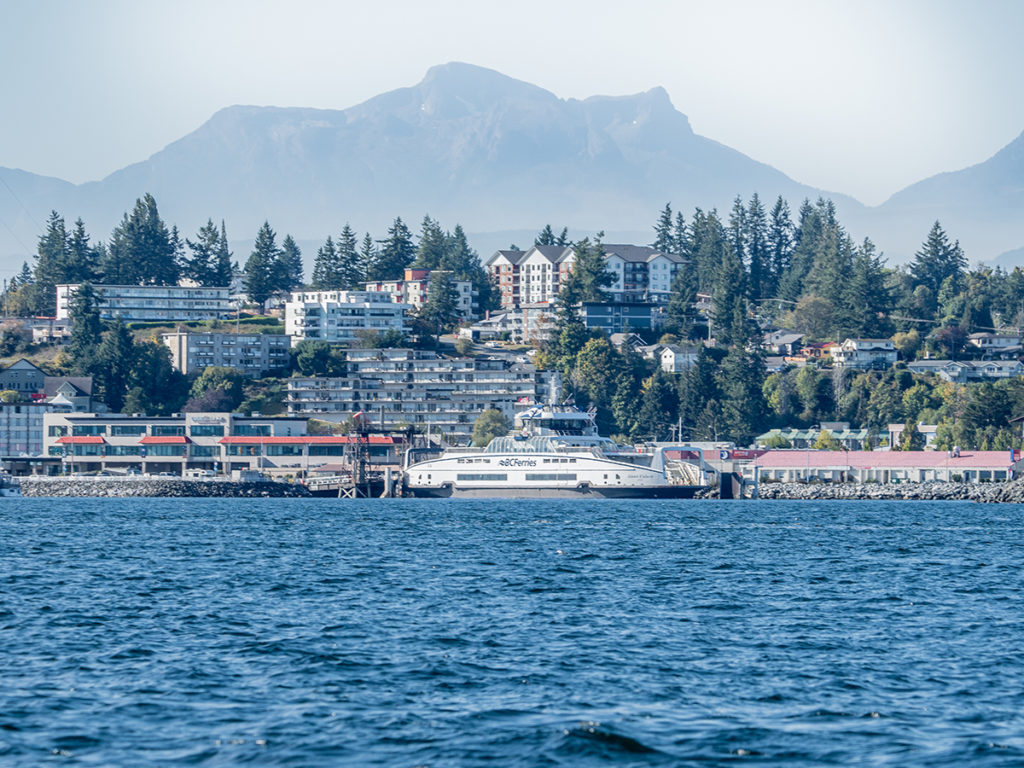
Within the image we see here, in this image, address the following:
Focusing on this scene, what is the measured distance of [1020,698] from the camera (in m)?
28.1

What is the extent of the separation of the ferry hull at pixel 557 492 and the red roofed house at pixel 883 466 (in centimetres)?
1982

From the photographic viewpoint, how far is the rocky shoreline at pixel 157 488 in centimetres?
13550

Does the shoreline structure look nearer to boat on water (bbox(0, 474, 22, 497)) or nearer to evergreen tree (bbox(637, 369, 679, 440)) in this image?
boat on water (bbox(0, 474, 22, 497))

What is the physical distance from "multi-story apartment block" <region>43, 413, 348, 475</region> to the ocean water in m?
92.5

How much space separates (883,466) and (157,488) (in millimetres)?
70827

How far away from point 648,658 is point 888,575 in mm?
21694

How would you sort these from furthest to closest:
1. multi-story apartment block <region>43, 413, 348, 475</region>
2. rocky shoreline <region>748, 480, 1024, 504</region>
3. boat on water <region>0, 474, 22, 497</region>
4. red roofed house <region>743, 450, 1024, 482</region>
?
1. multi-story apartment block <region>43, 413, 348, 475</region>
2. boat on water <region>0, 474, 22, 497</region>
3. red roofed house <region>743, 450, 1024, 482</region>
4. rocky shoreline <region>748, 480, 1024, 504</region>

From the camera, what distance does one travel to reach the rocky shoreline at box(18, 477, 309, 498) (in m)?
136

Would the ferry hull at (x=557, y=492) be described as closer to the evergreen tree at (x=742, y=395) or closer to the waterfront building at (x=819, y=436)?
the waterfront building at (x=819, y=436)

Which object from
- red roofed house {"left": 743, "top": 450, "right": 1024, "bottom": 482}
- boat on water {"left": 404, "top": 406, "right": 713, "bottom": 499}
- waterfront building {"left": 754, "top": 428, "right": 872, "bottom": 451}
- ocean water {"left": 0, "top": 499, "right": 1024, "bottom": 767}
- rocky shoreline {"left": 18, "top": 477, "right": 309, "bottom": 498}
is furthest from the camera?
waterfront building {"left": 754, "top": 428, "right": 872, "bottom": 451}

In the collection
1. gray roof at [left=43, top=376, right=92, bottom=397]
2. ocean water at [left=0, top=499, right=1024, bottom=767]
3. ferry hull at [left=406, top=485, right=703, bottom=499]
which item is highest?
gray roof at [left=43, top=376, right=92, bottom=397]

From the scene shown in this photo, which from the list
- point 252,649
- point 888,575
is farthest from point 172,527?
point 252,649

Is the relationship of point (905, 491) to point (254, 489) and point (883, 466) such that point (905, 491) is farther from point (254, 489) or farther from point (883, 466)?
point (254, 489)

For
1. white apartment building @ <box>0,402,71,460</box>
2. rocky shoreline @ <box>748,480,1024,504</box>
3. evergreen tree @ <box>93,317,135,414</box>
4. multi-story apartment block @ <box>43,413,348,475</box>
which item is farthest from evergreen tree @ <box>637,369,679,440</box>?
→ white apartment building @ <box>0,402,71,460</box>
